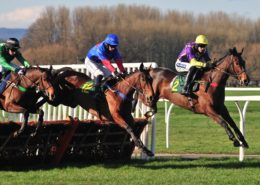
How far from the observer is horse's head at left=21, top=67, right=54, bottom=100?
1051 cm

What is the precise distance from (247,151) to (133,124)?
3516 millimetres

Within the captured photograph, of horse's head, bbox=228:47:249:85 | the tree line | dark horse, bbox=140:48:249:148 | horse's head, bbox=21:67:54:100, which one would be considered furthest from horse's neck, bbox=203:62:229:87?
the tree line

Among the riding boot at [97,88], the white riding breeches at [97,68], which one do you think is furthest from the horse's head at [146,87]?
the white riding breeches at [97,68]

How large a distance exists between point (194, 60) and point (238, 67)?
88 cm

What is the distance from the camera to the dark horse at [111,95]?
10844 mm

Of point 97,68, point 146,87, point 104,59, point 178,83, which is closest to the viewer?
point 146,87

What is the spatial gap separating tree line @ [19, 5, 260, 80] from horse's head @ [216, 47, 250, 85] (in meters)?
81.9

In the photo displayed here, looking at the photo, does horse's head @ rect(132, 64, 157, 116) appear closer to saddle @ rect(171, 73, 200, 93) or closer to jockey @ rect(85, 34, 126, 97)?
jockey @ rect(85, 34, 126, 97)

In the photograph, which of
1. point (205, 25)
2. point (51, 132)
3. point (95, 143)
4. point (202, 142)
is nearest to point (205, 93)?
point (95, 143)

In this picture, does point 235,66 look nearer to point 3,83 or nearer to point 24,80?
point 24,80

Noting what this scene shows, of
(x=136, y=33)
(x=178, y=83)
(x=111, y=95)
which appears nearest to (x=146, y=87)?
(x=111, y=95)

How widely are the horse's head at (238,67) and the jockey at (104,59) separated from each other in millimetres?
1971

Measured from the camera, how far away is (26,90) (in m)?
10.8

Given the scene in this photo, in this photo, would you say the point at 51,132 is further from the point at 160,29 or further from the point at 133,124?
the point at 160,29
